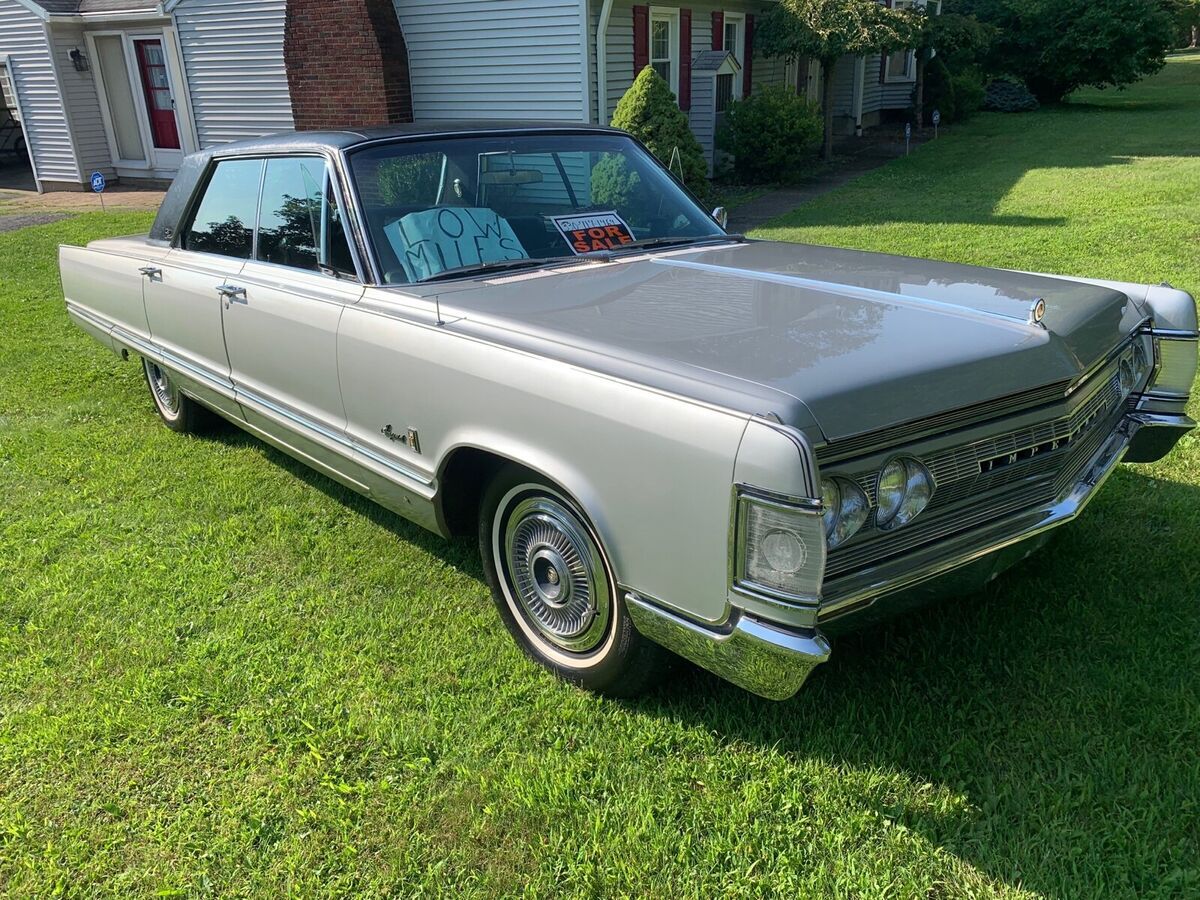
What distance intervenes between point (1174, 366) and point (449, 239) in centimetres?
265

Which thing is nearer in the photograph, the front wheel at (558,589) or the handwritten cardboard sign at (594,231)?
the front wheel at (558,589)

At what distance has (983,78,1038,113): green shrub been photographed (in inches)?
966

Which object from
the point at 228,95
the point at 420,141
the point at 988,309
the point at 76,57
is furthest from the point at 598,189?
the point at 76,57

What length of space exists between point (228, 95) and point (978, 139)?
572 inches

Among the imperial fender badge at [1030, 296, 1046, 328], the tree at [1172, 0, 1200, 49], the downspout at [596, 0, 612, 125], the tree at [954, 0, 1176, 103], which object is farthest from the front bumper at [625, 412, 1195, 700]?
the tree at [1172, 0, 1200, 49]

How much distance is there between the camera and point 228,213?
4.48 meters

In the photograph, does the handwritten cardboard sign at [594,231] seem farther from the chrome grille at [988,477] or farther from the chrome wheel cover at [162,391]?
the chrome wheel cover at [162,391]

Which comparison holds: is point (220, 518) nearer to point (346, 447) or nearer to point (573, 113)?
point (346, 447)

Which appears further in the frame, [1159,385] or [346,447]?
[346,447]

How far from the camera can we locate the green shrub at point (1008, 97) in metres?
24.5

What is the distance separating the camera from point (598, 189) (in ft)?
13.1

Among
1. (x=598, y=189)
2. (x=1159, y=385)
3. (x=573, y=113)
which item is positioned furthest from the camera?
(x=573, y=113)

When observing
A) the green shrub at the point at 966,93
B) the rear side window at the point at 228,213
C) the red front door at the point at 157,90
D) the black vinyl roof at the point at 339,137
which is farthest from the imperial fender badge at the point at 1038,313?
the green shrub at the point at 966,93

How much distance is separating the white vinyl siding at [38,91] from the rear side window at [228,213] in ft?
49.6
